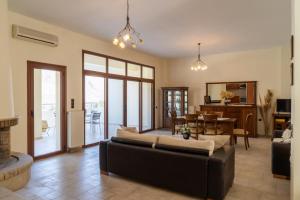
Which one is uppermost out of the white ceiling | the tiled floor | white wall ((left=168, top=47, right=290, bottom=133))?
the white ceiling

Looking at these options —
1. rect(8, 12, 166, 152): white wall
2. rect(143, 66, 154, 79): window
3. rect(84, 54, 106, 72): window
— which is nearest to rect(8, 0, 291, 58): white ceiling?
rect(8, 12, 166, 152): white wall

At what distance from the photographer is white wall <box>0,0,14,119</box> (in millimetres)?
3188

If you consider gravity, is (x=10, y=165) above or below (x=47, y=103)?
below

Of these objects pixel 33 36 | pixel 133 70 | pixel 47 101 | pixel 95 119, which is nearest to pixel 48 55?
pixel 33 36

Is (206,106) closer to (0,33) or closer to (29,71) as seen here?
(29,71)

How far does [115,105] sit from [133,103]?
3.00 feet

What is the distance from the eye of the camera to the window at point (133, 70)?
7.44 m

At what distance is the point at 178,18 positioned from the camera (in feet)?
14.7

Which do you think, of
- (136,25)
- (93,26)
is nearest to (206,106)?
(136,25)

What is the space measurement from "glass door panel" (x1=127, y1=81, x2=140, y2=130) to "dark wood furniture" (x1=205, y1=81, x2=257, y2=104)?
2.62m

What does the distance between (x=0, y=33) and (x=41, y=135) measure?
3967 millimetres

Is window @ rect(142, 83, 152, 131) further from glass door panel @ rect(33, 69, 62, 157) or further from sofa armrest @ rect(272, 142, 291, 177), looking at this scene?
sofa armrest @ rect(272, 142, 291, 177)

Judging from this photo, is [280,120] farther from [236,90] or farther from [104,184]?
[104,184]

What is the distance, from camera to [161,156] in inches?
119
